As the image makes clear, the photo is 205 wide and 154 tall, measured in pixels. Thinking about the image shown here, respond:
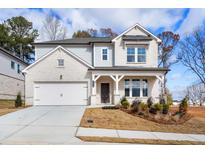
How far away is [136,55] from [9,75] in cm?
1623

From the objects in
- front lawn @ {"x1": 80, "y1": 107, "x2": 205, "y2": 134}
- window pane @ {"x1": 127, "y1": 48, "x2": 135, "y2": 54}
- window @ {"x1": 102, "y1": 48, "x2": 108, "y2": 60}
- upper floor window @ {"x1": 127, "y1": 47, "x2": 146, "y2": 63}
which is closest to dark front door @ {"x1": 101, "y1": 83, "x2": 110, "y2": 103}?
window @ {"x1": 102, "y1": 48, "x2": 108, "y2": 60}

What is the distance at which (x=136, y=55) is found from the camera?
902 inches

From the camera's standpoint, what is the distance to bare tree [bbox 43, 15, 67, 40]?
146ft

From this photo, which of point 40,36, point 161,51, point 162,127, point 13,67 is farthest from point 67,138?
point 40,36

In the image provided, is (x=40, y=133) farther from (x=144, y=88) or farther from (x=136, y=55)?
(x=136, y=55)

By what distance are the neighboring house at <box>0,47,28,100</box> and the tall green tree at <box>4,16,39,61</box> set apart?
1427 cm

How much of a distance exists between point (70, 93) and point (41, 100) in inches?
109

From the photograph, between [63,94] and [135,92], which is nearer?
[63,94]

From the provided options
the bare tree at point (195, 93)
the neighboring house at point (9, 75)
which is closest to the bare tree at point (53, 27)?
the neighboring house at point (9, 75)

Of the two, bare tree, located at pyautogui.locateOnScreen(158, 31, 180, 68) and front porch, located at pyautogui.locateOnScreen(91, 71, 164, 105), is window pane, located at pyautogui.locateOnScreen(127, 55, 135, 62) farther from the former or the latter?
bare tree, located at pyautogui.locateOnScreen(158, 31, 180, 68)

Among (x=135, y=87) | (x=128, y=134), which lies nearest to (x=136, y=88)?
(x=135, y=87)

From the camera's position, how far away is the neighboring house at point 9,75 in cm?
2659

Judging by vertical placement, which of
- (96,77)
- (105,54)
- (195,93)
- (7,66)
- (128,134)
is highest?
(105,54)
